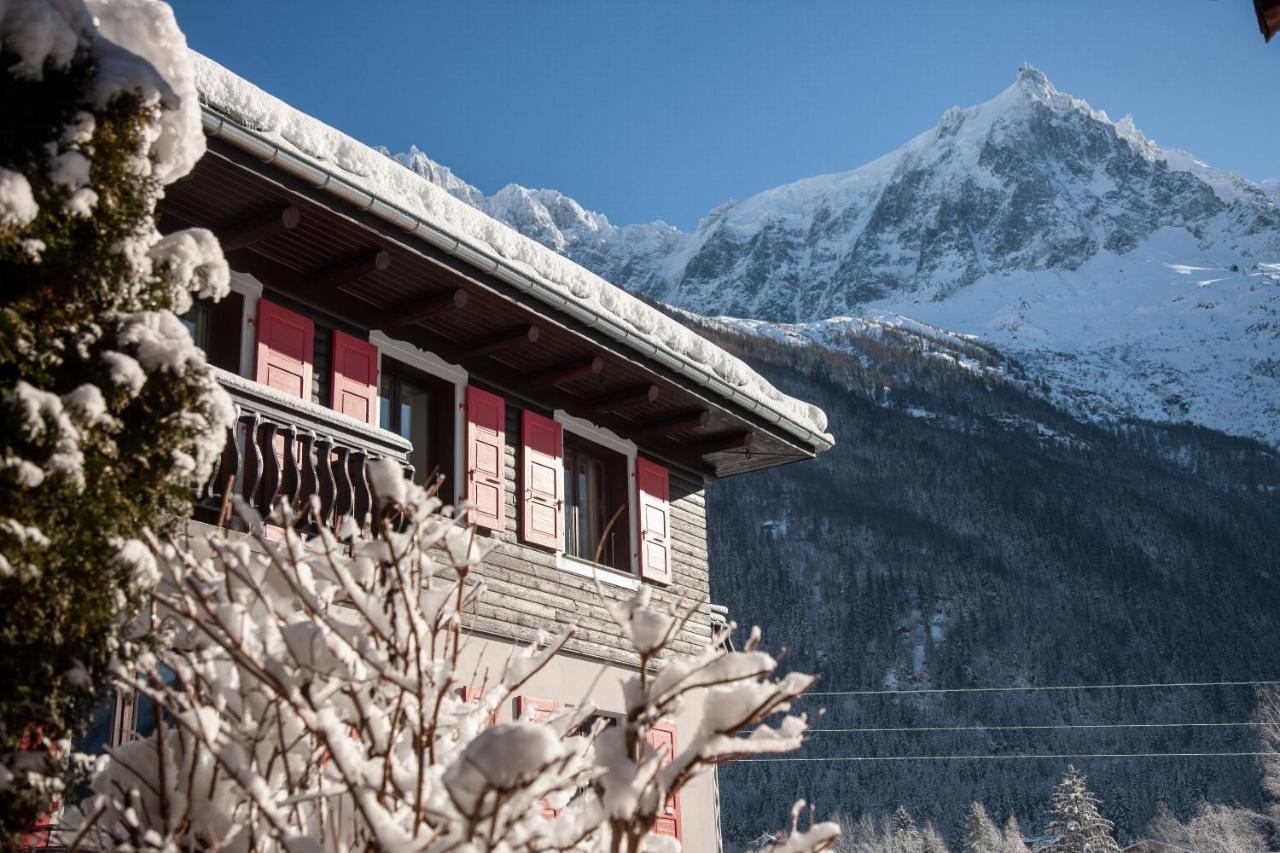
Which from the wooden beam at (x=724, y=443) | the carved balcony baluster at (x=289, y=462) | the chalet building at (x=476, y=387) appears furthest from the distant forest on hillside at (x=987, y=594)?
the carved balcony baluster at (x=289, y=462)

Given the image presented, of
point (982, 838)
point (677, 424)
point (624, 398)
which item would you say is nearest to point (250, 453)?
point (624, 398)

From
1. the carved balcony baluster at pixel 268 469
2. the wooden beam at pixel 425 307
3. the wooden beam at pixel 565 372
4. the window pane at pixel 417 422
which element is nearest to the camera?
the carved balcony baluster at pixel 268 469

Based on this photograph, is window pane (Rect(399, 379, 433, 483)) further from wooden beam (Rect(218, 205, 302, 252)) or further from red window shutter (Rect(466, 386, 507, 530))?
wooden beam (Rect(218, 205, 302, 252))

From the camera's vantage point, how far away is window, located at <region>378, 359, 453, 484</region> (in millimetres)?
9203

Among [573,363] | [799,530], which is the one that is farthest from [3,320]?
[799,530]

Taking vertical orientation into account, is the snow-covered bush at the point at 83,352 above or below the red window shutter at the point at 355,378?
below

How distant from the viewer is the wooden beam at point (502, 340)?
30.3ft

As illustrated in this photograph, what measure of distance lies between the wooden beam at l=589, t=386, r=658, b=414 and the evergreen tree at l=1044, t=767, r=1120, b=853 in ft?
139

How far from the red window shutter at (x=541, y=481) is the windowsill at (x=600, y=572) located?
0.39ft

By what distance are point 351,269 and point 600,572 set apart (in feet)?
11.3

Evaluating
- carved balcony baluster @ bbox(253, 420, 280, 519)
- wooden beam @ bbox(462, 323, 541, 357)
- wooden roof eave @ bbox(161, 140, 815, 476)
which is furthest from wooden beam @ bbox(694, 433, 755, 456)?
carved balcony baluster @ bbox(253, 420, 280, 519)

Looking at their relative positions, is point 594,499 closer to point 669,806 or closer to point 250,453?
point 669,806

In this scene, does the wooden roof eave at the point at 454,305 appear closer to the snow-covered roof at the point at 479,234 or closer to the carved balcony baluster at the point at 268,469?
the snow-covered roof at the point at 479,234

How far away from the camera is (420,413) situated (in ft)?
31.1
